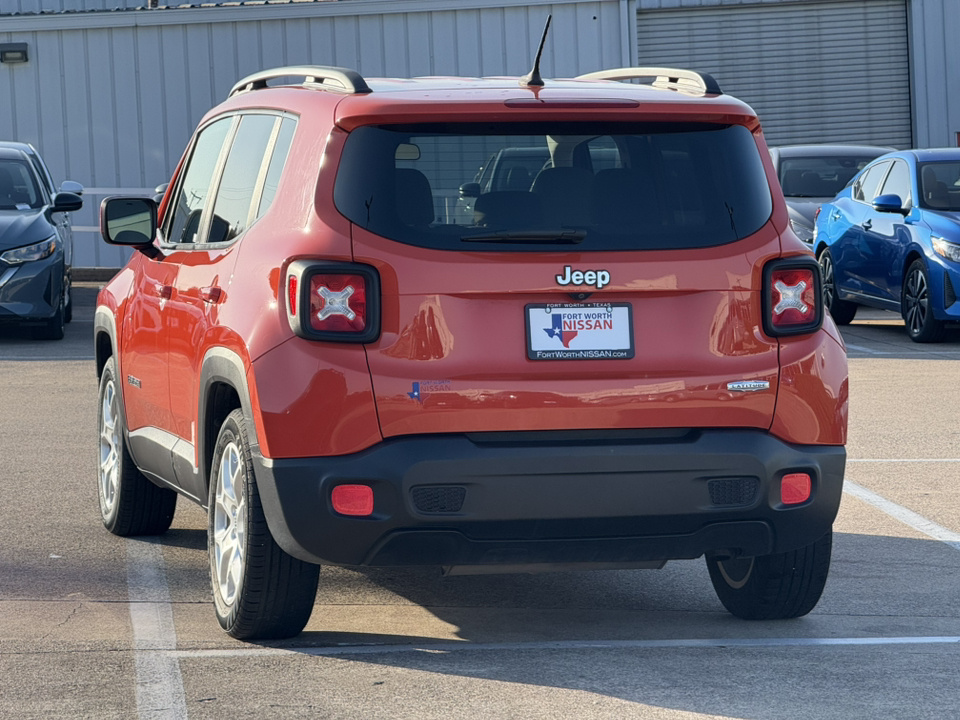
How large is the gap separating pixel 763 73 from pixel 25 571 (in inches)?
807

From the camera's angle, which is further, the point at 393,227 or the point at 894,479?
the point at 894,479

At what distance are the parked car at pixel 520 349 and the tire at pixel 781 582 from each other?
36cm

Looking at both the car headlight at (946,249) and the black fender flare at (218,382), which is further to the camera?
the car headlight at (946,249)

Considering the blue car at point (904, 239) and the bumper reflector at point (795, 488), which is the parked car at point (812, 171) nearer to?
the blue car at point (904, 239)

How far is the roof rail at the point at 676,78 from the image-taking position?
5391 millimetres

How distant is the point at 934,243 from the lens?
14469 millimetres

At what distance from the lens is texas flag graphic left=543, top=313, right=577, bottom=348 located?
4840mm

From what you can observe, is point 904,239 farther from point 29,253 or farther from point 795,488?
point 795,488

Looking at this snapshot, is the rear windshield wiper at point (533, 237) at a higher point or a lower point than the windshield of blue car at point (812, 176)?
lower

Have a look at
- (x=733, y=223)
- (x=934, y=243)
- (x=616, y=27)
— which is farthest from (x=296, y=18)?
(x=733, y=223)

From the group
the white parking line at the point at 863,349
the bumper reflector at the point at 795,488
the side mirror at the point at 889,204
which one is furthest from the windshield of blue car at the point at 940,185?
the bumper reflector at the point at 795,488

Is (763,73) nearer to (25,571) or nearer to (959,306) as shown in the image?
(959,306)

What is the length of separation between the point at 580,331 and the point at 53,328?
12067mm

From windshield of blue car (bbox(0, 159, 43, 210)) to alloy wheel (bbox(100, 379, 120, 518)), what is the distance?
9183 millimetres
